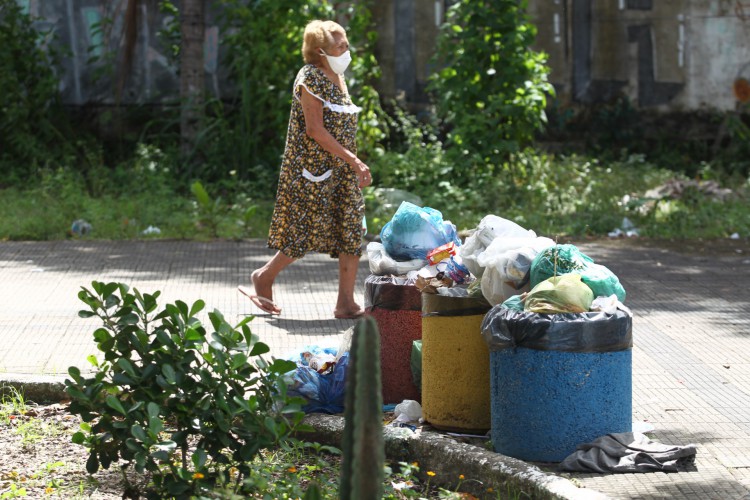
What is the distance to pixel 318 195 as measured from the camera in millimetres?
7586

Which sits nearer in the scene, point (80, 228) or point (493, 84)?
point (80, 228)

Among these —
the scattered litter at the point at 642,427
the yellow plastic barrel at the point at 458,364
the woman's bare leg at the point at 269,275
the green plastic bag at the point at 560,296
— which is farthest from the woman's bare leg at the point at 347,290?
the green plastic bag at the point at 560,296

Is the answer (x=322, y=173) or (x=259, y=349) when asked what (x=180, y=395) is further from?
(x=322, y=173)

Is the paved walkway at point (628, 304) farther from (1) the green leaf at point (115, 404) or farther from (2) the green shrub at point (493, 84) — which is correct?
(2) the green shrub at point (493, 84)

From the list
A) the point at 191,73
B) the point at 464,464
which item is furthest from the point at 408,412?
the point at 191,73

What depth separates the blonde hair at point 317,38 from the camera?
7254 mm

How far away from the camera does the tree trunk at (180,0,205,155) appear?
14.9 meters

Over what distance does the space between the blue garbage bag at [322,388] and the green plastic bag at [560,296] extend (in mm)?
1128

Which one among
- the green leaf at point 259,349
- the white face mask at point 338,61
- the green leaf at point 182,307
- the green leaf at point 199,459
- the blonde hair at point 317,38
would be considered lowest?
the green leaf at point 199,459

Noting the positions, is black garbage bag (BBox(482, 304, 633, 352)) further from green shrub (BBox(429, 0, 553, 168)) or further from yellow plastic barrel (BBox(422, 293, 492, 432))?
green shrub (BBox(429, 0, 553, 168))

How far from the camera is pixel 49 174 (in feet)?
46.9

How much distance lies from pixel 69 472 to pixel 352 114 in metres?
3.54

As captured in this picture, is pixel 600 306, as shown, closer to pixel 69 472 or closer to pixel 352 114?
pixel 69 472

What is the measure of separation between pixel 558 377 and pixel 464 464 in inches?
20.6
